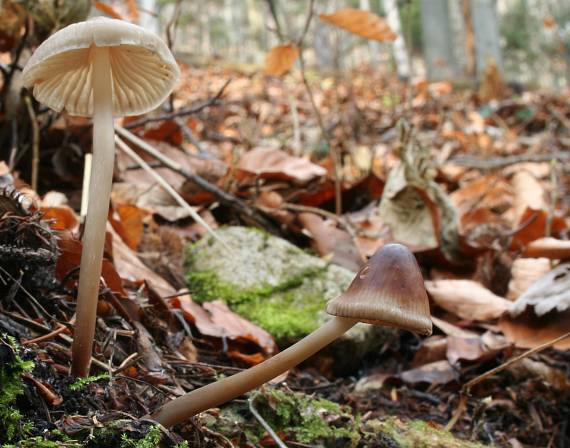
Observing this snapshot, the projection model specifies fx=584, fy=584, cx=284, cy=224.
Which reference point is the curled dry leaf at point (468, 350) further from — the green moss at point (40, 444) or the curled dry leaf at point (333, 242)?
the green moss at point (40, 444)

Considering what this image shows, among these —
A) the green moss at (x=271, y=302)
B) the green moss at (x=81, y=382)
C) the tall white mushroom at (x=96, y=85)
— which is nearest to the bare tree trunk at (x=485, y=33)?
the green moss at (x=271, y=302)

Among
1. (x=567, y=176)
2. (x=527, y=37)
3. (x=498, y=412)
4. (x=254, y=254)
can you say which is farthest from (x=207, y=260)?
(x=527, y=37)

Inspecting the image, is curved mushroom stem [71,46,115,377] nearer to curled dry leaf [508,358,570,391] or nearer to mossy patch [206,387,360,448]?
mossy patch [206,387,360,448]

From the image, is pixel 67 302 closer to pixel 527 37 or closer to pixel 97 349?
pixel 97 349

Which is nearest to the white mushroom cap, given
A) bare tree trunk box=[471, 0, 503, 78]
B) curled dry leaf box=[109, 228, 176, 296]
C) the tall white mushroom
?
the tall white mushroom

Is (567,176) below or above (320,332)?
below

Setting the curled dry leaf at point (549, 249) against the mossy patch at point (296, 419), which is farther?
the curled dry leaf at point (549, 249)

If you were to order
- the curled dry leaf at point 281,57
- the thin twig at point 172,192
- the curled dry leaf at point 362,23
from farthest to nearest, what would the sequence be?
the curled dry leaf at point 281,57, the curled dry leaf at point 362,23, the thin twig at point 172,192
